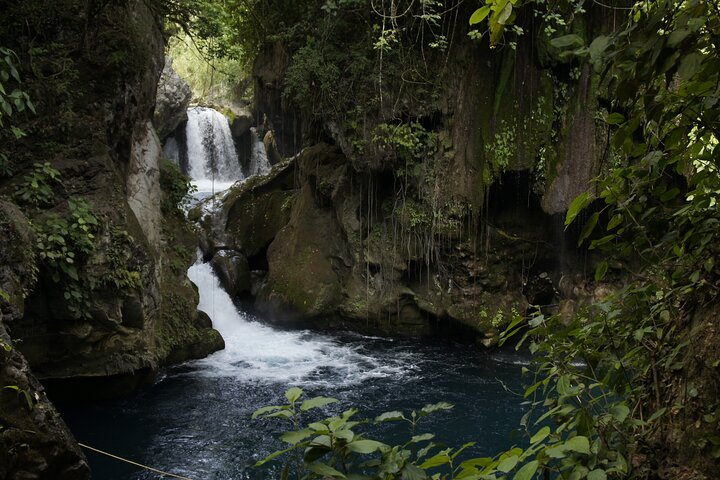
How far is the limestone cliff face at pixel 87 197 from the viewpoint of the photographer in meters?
6.81

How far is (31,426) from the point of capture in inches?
130

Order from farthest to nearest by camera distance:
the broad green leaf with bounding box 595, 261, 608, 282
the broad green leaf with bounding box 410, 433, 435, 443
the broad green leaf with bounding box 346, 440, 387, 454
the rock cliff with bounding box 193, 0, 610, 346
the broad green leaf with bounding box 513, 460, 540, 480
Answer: the rock cliff with bounding box 193, 0, 610, 346 < the broad green leaf with bounding box 595, 261, 608, 282 < the broad green leaf with bounding box 410, 433, 435, 443 < the broad green leaf with bounding box 346, 440, 387, 454 < the broad green leaf with bounding box 513, 460, 540, 480

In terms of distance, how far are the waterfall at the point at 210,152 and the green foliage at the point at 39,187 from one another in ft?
35.6

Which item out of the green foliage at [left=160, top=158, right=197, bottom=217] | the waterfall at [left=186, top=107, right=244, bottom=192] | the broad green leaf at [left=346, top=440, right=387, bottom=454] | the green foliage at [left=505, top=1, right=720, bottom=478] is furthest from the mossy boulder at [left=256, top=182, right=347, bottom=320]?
the broad green leaf at [left=346, top=440, right=387, bottom=454]

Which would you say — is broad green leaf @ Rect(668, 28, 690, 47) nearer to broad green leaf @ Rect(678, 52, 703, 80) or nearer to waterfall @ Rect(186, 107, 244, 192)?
broad green leaf @ Rect(678, 52, 703, 80)

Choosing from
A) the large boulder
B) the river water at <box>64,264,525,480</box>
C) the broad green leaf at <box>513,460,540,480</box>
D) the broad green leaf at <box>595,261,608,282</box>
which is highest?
the broad green leaf at <box>595,261,608,282</box>

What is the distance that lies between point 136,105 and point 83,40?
115 centimetres

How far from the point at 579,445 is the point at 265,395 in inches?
283

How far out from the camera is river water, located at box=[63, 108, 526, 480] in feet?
21.5

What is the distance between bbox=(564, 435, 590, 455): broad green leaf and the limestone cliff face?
19.1ft

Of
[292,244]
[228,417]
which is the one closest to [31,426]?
[228,417]

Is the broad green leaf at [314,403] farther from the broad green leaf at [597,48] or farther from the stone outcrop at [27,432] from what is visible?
the stone outcrop at [27,432]

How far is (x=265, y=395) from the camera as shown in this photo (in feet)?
27.0

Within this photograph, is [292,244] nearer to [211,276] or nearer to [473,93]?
[211,276]
